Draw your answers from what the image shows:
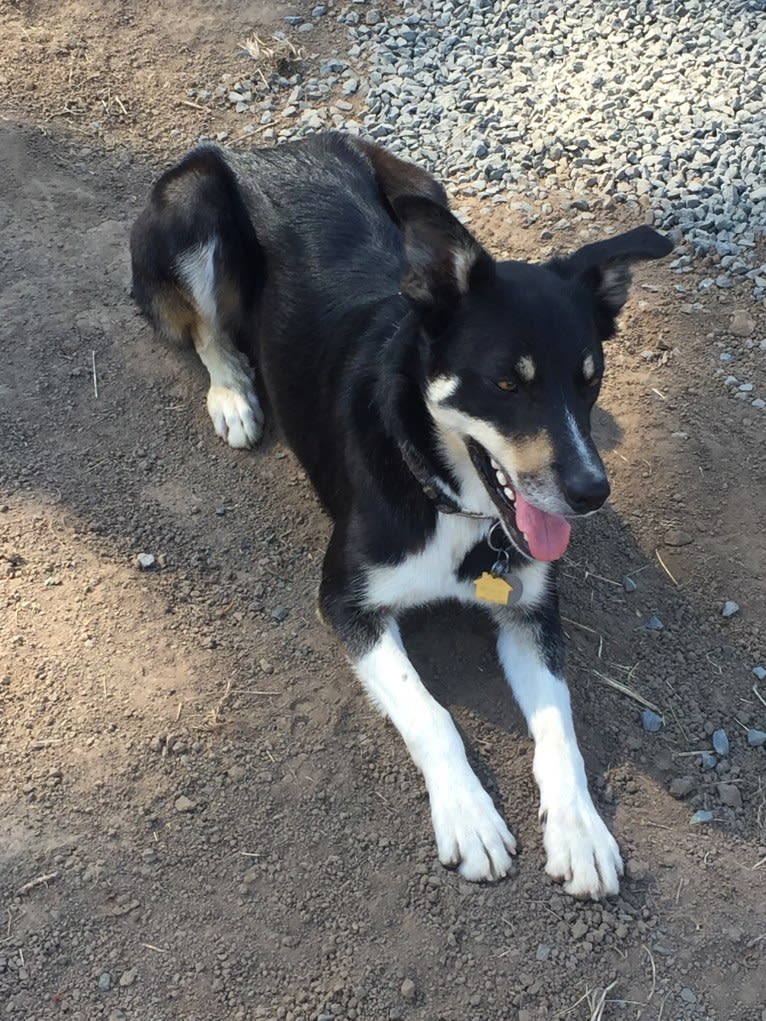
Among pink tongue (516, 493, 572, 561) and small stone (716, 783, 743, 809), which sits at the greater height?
pink tongue (516, 493, 572, 561)

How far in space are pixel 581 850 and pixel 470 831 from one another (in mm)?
352

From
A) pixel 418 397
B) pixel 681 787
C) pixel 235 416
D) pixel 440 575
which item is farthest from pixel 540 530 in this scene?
pixel 235 416

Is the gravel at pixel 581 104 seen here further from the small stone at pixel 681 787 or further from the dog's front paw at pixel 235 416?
the small stone at pixel 681 787

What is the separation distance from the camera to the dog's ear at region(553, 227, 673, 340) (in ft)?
11.0

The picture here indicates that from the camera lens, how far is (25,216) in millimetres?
5496

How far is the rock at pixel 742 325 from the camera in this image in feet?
16.8

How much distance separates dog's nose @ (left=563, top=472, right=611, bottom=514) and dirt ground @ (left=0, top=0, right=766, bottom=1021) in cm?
97

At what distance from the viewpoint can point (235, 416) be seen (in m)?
4.56

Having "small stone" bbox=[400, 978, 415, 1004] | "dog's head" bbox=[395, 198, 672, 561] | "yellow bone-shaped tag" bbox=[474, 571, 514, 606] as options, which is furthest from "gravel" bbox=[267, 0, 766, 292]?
"small stone" bbox=[400, 978, 415, 1004]

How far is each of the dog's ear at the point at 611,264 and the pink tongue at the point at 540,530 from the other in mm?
733

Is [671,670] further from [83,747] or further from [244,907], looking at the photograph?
[83,747]

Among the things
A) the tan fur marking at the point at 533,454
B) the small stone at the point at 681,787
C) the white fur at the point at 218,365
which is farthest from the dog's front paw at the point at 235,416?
the small stone at the point at 681,787

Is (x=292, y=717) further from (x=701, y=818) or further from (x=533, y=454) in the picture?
(x=701, y=818)

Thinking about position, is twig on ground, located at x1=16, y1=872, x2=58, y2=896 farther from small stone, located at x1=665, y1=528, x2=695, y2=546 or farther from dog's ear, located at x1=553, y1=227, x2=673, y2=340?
small stone, located at x1=665, y1=528, x2=695, y2=546
